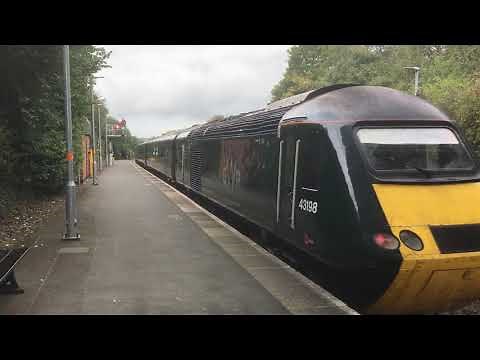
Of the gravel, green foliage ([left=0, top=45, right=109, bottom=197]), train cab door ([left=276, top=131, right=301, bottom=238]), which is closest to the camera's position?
train cab door ([left=276, top=131, right=301, bottom=238])

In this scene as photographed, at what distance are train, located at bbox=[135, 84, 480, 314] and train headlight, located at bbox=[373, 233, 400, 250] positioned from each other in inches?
0.4

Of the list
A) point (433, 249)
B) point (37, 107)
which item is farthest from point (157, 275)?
point (37, 107)

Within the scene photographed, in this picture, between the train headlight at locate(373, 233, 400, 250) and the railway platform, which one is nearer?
the train headlight at locate(373, 233, 400, 250)

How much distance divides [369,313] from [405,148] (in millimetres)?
2196

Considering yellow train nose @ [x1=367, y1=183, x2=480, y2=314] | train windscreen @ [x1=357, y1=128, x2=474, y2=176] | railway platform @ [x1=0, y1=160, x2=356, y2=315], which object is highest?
train windscreen @ [x1=357, y1=128, x2=474, y2=176]

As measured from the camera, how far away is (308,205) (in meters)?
7.05

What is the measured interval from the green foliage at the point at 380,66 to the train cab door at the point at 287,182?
103 ft

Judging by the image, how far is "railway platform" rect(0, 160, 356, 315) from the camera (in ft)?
20.5

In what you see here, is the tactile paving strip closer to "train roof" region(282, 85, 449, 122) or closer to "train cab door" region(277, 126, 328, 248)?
"train cab door" region(277, 126, 328, 248)

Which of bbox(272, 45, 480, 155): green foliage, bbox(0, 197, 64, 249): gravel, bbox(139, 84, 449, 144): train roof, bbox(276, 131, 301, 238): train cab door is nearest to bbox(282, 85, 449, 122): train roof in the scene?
bbox(139, 84, 449, 144): train roof

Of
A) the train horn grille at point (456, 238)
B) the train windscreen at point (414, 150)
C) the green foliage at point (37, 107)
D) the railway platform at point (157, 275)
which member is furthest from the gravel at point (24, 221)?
the train horn grille at point (456, 238)

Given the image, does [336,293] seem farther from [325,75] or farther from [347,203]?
[325,75]

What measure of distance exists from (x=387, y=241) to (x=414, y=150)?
1.55m

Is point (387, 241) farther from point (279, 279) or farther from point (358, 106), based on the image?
point (279, 279)
